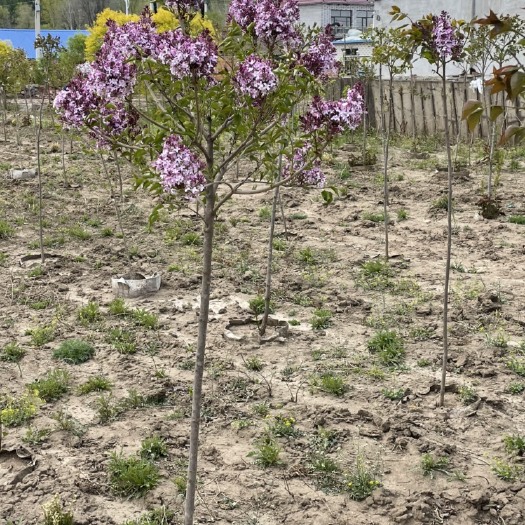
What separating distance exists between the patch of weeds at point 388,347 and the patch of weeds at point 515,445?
1.37 meters

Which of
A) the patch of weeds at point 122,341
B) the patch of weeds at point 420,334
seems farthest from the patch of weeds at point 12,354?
the patch of weeds at point 420,334

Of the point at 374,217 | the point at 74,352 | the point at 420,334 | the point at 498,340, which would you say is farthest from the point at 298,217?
the point at 74,352

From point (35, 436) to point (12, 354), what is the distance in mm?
1498

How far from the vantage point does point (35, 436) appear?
15.2 ft

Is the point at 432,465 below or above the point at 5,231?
Answer: below

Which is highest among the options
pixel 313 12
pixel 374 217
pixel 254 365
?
pixel 313 12

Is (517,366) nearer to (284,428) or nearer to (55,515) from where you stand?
(284,428)

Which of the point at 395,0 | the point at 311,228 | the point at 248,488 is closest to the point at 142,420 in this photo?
the point at 248,488

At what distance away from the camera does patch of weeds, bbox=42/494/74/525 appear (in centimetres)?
370

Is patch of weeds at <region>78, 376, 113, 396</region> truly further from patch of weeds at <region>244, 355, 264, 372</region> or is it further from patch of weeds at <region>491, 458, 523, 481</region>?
patch of weeds at <region>491, 458, 523, 481</region>

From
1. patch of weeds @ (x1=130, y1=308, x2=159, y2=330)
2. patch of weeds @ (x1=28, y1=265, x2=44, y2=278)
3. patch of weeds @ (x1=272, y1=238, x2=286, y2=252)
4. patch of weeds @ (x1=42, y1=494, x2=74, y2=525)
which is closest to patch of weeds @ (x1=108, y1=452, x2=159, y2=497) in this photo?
patch of weeds @ (x1=42, y1=494, x2=74, y2=525)

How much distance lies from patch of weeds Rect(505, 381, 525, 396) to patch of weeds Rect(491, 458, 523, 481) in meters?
1.02

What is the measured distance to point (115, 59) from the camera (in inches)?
125

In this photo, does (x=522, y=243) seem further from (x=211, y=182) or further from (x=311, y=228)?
(x=211, y=182)
